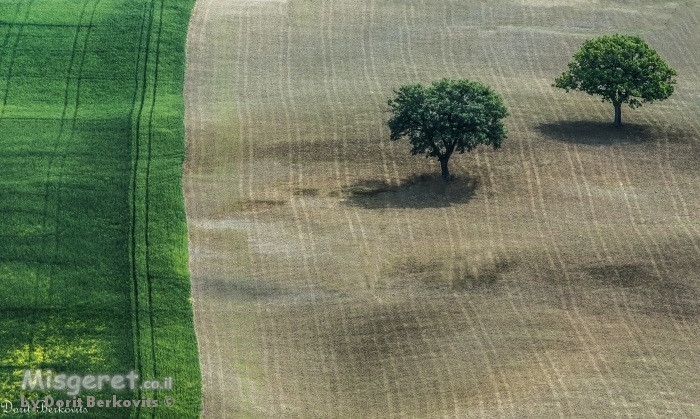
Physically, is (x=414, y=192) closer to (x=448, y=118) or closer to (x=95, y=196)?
(x=448, y=118)

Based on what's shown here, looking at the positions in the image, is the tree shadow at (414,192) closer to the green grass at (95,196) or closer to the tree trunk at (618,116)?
the green grass at (95,196)

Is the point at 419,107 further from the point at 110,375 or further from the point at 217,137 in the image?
the point at 110,375

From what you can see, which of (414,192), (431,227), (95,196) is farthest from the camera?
(414,192)

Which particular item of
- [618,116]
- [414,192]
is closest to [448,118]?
[414,192]

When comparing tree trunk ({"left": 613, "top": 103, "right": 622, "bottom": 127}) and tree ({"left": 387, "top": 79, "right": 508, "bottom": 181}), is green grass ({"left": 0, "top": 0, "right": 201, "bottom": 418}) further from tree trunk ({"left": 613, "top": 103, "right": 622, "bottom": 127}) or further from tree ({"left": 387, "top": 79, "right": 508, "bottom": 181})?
tree trunk ({"left": 613, "top": 103, "right": 622, "bottom": 127})

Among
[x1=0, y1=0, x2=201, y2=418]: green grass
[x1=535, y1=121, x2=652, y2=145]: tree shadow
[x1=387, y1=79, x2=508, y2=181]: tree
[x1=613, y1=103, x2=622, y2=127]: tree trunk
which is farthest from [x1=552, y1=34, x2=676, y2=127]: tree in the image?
[x1=0, y1=0, x2=201, y2=418]: green grass

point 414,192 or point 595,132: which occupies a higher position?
point 595,132
